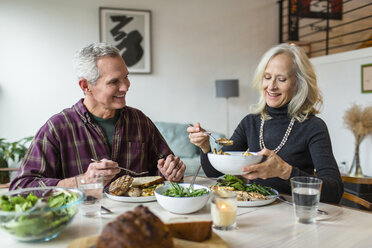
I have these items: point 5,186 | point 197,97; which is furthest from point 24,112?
point 197,97

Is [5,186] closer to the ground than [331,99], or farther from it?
closer to the ground

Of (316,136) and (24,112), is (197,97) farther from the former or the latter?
(316,136)

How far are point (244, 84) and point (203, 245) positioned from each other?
4.98 m

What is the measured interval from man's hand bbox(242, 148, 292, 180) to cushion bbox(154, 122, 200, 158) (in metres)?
3.30

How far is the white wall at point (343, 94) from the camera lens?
396 cm

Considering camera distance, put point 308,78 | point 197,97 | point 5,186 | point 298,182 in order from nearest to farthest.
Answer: point 298,182 < point 308,78 < point 5,186 < point 197,97

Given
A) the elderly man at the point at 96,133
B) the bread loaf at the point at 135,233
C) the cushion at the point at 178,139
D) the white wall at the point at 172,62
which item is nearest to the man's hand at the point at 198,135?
the elderly man at the point at 96,133

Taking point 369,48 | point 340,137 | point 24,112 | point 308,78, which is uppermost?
point 369,48

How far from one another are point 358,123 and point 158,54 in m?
2.91

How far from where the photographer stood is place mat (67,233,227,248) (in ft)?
2.68

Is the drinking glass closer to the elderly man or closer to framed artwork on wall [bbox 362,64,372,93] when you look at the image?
the elderly man

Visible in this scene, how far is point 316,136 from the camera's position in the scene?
5.54ft

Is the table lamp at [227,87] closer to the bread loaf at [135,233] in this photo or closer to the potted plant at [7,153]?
the potted plant at [7,153]

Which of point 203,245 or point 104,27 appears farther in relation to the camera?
point 104,27
